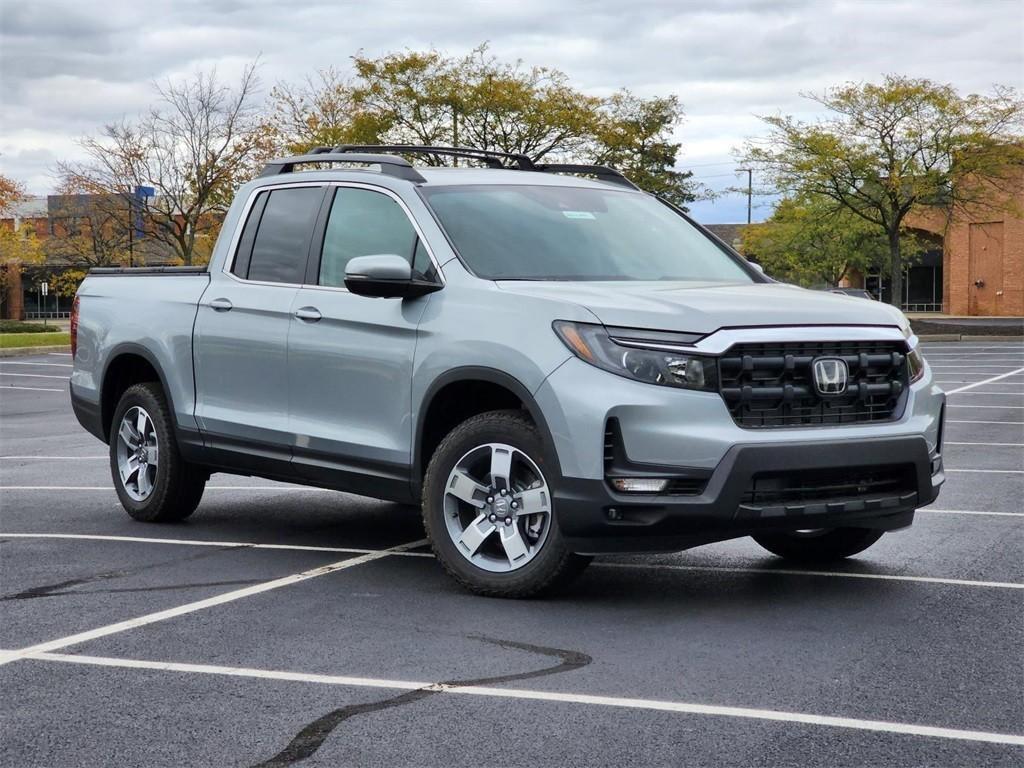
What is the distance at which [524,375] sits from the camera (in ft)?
20.4

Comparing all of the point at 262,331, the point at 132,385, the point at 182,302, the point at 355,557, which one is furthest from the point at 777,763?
the point at 132,385

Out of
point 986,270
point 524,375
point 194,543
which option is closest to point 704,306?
point 524,375

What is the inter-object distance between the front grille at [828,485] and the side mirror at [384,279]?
1.91 meters

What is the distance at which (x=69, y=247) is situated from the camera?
239 feet

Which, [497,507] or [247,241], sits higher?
[247,241]

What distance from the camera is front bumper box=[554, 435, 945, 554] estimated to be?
5848 millimetres

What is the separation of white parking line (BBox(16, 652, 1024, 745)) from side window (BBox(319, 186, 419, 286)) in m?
2.66

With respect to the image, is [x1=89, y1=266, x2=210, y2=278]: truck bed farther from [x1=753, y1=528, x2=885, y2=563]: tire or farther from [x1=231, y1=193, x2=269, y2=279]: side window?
[x1=753, y1=528, x2=885, y2=563]: tire

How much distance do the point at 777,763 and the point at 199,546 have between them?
473 centimetres

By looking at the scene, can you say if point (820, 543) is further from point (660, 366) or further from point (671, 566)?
point (660, 366)

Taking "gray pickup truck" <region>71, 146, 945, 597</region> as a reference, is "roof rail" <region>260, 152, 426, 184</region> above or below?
above

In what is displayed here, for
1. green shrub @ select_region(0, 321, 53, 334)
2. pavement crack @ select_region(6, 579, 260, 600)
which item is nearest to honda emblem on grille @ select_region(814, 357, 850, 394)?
pavement crack @ select_region(6, 579, 260, 600)

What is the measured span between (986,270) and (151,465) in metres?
63.8

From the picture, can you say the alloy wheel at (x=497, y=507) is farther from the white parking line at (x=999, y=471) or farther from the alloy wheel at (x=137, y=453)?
the white parking line at (x=999, y=471)
